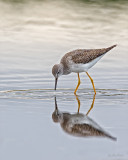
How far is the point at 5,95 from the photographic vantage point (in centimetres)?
1325

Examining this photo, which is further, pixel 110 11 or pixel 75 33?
pixel 110 11

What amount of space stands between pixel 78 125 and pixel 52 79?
4.76 m

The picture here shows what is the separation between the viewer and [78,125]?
412 inches

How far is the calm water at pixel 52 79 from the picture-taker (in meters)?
9.25

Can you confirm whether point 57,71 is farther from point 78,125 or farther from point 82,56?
point 78,125

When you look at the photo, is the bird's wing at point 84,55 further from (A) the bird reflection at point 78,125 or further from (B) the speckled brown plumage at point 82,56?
(A) the bird reflection at point 78,125

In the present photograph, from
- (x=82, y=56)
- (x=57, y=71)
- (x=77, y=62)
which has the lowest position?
(x=57, y=71)

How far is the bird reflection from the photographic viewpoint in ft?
32.5

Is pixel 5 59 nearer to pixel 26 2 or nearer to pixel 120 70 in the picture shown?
pixel 120 70

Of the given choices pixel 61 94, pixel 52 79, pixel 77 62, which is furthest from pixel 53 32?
pixel 61 94

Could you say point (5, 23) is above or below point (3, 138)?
below

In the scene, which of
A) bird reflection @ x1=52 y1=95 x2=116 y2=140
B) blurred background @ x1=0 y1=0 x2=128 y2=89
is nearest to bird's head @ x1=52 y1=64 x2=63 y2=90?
blurred background @ x1=0 y1=0 x2=128 y2=89

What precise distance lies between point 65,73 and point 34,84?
0.96m

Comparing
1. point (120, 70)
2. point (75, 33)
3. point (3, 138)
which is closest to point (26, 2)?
point (75, 33)
